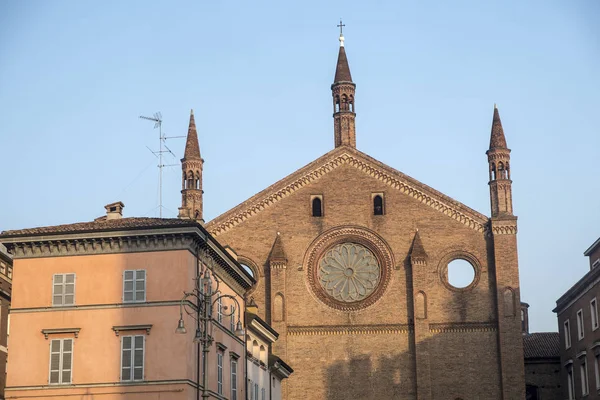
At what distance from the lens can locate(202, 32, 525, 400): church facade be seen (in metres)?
57.2

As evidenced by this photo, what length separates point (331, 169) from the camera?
2408 inches

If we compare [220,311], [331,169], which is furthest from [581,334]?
[220,311]

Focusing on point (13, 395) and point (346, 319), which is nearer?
point (13, 395)

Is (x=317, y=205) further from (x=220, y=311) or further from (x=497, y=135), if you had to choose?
(x=220, y=311)

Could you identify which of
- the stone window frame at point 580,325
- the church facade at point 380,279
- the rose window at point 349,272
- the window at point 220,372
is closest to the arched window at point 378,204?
the church facade at point 380,279

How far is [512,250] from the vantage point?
2293 inches

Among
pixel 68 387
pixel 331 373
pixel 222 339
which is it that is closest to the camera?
pixel 68 387

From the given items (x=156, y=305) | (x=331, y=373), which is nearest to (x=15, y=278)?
(x=156, y=305)

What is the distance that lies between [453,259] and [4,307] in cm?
2600

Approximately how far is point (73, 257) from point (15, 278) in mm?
2161

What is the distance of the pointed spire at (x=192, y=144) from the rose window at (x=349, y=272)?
9.02m

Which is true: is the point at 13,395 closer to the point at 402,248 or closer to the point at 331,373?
the point at 331,373

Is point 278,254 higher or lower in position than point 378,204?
lower

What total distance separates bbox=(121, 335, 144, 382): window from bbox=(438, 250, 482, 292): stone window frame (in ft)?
82.0
